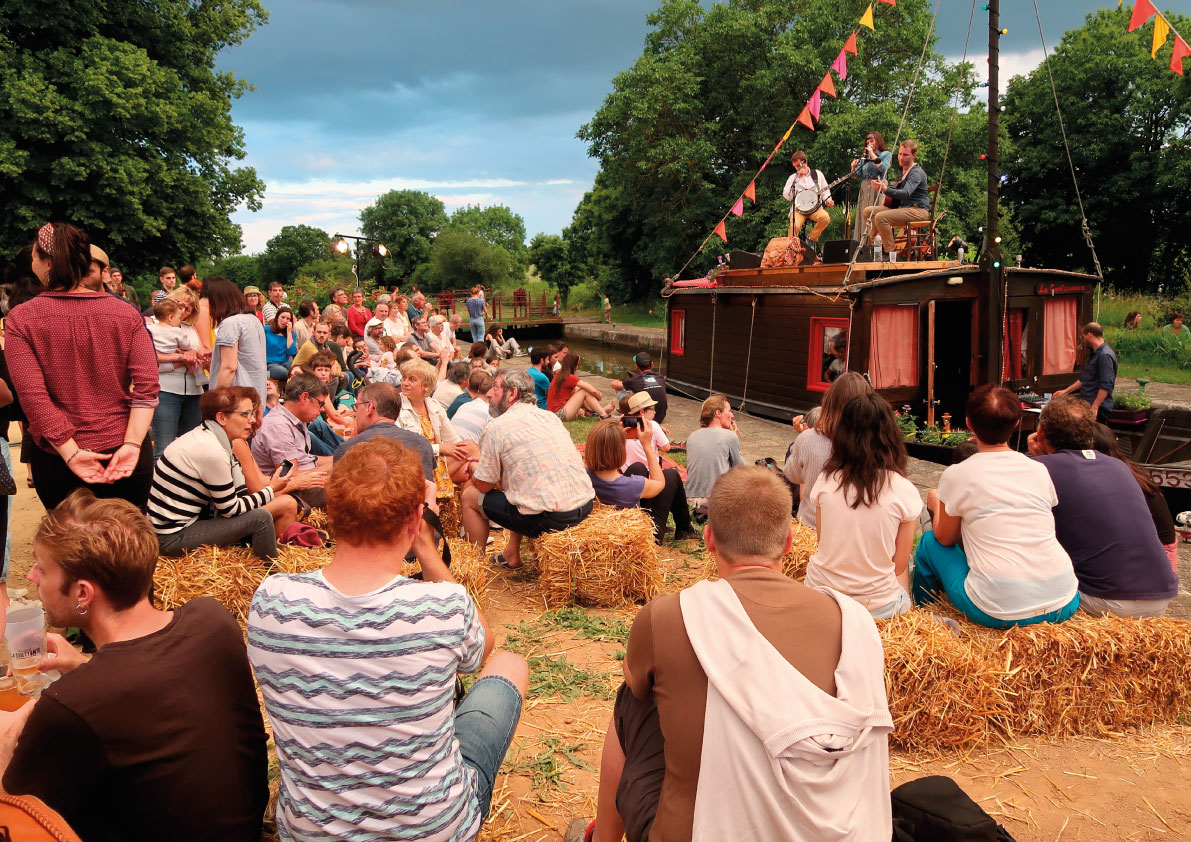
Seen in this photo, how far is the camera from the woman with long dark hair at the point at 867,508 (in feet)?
12.0

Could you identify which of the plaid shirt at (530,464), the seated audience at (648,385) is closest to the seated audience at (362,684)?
the plaid shirt at (530,464)

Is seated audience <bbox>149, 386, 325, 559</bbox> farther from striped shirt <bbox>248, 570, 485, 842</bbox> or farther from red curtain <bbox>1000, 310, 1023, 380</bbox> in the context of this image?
red curtain <bbox>1000, 310, 1023, 380</bbox>

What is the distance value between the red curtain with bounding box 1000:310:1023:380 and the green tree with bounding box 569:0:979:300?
1581 cm

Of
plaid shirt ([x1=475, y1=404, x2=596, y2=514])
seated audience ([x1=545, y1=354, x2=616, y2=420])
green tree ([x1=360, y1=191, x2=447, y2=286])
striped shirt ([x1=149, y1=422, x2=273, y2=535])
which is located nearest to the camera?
striped shirt ([x1=149, y1=422, x2=273, y2=535])

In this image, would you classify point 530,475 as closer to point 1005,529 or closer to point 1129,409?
point 1005,529

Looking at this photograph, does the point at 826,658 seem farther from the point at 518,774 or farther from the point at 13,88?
the point at 13,88

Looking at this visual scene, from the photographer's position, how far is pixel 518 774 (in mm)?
3301

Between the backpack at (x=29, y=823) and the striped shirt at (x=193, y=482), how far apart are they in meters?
2.64

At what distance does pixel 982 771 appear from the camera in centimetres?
344

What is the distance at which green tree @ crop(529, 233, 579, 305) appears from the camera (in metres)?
57.0

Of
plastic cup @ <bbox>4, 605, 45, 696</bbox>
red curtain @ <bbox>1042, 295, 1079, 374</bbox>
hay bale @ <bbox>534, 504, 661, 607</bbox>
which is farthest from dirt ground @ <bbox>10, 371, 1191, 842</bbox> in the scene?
red curtain @ <bbox>1042, 295, 1079, 374</bbox>

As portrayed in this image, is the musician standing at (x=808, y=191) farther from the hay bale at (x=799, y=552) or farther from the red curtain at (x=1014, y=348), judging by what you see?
the hay bale at (x=799, y=552)

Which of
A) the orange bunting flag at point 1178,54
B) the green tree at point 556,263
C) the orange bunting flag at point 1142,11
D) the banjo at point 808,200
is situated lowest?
the banjo at point 808,200

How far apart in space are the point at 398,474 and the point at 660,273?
116 feet
